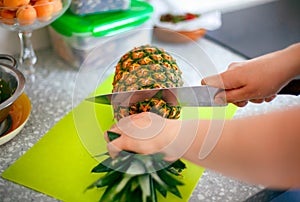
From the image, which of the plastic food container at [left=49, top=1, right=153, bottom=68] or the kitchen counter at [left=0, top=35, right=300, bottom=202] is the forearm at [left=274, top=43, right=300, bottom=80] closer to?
the kitchen counter at [left=0, top=35, right=300, bottom=202]

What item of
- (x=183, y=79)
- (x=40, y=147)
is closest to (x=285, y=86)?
(x=183, y=79)

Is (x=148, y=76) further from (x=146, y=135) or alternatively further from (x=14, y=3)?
(x=14, y=3)

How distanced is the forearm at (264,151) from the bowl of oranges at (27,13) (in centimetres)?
42

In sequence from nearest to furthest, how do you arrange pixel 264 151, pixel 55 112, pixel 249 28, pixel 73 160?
1. pixel 264 151
2. pixel 73 160
3. pixel 55 112
4. pixel 249 28

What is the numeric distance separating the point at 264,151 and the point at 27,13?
48cm

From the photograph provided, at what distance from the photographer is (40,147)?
30.9 inches

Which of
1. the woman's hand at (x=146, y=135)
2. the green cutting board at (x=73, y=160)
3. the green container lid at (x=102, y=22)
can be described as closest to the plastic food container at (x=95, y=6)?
the green container lid at (x=102, y=22)

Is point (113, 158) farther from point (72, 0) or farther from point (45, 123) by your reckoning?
point (72, 0)

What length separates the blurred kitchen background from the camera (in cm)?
105

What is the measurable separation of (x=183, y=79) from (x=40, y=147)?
0.95ft

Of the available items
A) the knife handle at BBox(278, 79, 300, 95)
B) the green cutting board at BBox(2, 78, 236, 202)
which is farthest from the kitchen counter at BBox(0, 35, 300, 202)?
the knife handle at BBox(278, 79, 300, 95)

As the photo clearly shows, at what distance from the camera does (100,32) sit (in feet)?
3.11

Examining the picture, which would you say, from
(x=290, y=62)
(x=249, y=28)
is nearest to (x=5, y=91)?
(x=290, y=62)

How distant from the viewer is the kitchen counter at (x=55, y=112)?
71 cm
